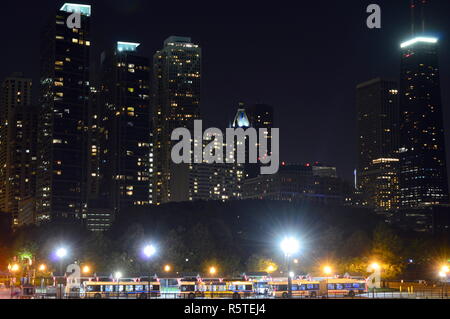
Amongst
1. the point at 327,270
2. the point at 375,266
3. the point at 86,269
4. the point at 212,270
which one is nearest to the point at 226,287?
the point at 375,266

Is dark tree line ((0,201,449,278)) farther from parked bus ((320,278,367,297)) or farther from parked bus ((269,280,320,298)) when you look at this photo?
parked bus ((269,280,320,298))

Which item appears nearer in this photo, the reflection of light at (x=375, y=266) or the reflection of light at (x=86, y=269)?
the reflection of light at (x=375, y=266)

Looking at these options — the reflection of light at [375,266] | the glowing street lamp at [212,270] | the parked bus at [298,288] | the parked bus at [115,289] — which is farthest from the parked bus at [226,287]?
the glowing street lamp at [212,270]

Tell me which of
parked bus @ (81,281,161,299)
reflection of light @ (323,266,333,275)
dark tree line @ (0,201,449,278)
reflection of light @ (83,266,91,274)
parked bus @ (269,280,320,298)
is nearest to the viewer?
parked bus @ (81,281,161,299)

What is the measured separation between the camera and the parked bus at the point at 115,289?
6738 cm

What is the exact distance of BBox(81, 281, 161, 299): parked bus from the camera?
67375 millimetres

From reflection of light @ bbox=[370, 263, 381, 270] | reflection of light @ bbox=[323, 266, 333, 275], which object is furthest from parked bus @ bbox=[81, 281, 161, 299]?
reflection of light @ bbox=[323, 266, 333, 275]

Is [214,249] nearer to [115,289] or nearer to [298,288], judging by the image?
[298,288]

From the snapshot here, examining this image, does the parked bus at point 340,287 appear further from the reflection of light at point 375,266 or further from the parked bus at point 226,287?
the reflection of light at point 375,266

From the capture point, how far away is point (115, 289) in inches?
2699
